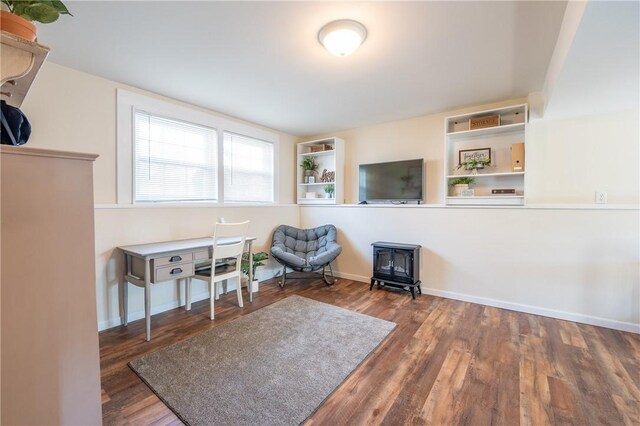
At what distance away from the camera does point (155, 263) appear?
2.41m

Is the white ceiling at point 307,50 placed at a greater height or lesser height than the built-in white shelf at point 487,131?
greater

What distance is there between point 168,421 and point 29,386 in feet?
2.66

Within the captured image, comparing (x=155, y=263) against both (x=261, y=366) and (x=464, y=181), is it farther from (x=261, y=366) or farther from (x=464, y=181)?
(x=464, y=181)

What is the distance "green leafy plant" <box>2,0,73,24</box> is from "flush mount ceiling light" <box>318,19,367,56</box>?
1.45m

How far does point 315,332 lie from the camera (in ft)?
8.21

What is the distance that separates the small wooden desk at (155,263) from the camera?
7.81 ft

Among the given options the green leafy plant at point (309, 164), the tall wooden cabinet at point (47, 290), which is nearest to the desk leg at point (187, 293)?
the tall wooden cabinet at point (47, 290)

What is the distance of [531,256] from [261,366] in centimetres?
303

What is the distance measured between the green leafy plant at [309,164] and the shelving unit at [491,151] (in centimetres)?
215

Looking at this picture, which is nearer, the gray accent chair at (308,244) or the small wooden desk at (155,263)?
the small wooden desk at (155,263)

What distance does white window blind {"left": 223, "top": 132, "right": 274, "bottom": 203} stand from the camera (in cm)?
383

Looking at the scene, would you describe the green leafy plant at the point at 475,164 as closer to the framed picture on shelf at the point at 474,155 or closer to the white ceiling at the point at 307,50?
the framed picture on shelf at the point at 474,155

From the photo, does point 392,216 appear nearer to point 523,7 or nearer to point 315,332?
point 315,332

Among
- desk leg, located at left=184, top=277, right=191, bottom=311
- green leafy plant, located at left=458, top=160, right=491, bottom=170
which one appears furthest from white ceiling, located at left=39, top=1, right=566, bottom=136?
desk leg, located at left=184, top=277, right=191, bottom=311
